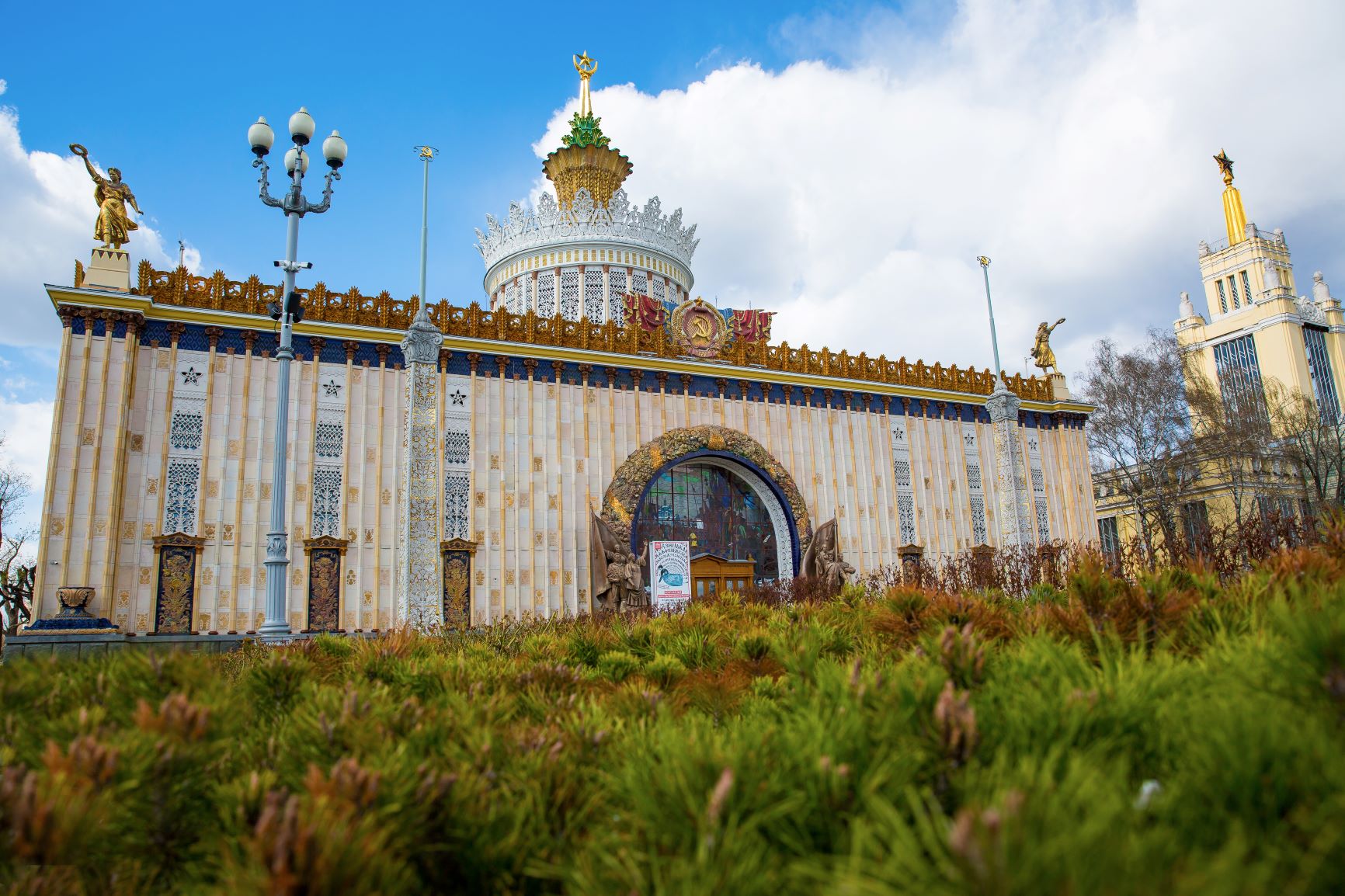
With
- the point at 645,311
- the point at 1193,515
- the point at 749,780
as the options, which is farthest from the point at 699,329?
the point at 749,780

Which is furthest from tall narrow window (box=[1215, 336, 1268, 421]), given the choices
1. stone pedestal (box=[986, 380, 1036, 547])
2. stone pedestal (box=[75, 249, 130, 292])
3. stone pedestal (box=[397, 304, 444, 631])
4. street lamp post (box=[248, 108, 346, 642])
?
stone pedestal (box=[75, 249, 130, 292])

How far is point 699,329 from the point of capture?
27.2 meters

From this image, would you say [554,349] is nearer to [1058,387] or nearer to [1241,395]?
[1058,387]

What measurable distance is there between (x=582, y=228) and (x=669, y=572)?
14.1 m

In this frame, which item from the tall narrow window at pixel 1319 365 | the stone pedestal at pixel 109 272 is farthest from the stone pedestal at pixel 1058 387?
the tall narrow window at pixel 1319 365

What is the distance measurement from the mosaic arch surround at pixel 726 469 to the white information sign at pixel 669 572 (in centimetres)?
96

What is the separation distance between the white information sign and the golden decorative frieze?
5957mm

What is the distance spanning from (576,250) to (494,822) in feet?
99.0

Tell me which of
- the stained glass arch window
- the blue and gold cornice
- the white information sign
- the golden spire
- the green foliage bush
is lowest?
the green foliage bush

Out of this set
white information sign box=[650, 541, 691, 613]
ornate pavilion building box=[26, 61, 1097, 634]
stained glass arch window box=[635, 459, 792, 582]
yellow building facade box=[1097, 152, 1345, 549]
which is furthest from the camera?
yellow building facade box=[1097, 152, 1345, 549]

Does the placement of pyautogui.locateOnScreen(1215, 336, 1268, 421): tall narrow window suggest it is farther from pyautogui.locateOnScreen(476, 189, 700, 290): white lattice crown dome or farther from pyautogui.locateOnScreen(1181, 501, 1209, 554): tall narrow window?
pyautogui.locateOnScreen(476, 189, 700, 290): white lattice crown dome

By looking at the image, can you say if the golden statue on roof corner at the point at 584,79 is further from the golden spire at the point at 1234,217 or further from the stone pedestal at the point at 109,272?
the golden spire at the point at 1234,217

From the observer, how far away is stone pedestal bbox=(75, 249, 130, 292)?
19797 millimetres

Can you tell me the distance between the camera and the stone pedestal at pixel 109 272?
779 inches
